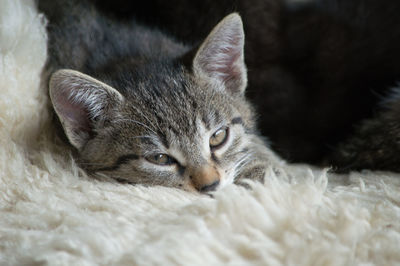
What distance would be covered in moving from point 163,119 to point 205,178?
20 cm

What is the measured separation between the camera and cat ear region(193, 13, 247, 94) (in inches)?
44.3

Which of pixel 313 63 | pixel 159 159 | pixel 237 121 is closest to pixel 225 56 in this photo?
pixel 237 121

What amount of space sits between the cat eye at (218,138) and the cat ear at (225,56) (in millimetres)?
183

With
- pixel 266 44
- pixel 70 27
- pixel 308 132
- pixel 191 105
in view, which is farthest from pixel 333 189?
pixel 70 27

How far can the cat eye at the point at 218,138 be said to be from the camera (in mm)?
1119

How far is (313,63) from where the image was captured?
5.06ft

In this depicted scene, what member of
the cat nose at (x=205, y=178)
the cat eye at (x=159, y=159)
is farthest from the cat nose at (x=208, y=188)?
the cat eye at (x=159, y=159)

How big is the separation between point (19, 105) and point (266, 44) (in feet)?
2.98

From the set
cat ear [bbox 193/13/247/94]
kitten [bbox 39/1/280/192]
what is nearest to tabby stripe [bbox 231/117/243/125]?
kitten [bbox 39/1/280/192]

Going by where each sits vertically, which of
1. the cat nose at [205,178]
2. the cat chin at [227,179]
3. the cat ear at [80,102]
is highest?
the cat ear at [80,102]

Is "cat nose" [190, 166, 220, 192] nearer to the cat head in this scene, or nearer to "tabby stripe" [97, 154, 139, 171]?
the cat head

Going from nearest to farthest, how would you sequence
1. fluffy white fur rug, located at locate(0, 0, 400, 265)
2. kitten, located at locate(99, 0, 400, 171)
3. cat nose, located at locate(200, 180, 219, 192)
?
1. fluffy white fur rug, located at locate(0, 0, 400, 265)
2. cat nose, located at locate(200, 180, 219, 192)
3. kitten, located at locate(99, 0, 400, 171)

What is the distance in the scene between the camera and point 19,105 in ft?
3.61

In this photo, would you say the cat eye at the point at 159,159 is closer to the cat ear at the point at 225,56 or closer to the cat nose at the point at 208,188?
the cat nose at the point at 208,188
